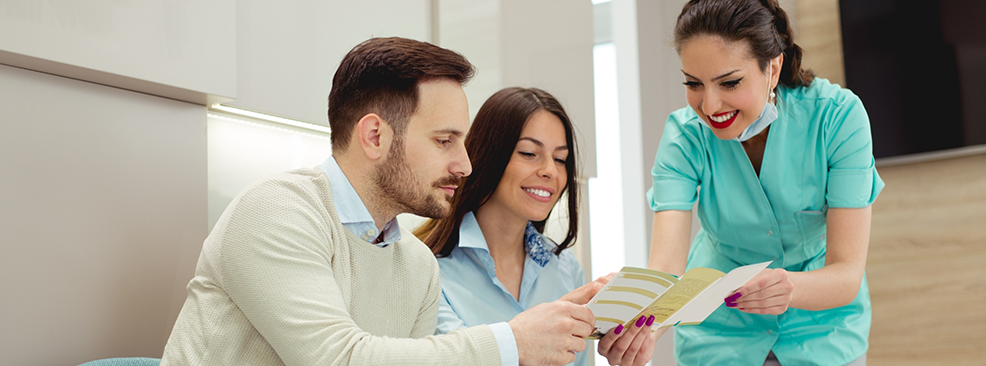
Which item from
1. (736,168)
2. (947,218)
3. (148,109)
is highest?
(148,109)

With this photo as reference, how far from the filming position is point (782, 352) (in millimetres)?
1568

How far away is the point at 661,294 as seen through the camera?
1039 millimetres

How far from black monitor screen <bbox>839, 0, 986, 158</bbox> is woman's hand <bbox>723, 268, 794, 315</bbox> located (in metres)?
1.89

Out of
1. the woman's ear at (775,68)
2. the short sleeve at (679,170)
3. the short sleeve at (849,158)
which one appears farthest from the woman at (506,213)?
the short sleeve at (849,158)

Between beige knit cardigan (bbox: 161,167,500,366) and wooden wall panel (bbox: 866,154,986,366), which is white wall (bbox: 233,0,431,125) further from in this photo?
wooden wall panel (bbox: 866,154,986,366)

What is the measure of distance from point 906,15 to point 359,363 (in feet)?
9.38

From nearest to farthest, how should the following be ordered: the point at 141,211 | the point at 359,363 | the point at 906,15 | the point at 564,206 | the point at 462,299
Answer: the point at 359,363, the point at 141,211, the point at 462,299, the point at 564,206, the point at 906,15

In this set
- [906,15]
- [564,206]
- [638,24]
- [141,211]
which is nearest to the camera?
[141,211]

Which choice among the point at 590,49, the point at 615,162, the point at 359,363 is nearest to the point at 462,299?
the point at 359,363

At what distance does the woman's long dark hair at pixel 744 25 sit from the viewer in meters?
1.42

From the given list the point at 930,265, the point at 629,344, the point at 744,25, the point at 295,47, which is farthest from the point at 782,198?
the point at 930,265

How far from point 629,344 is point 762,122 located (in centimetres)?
58

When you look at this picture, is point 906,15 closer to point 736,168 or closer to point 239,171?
point 736,168

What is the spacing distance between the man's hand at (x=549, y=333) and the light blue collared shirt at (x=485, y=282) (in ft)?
1.28
